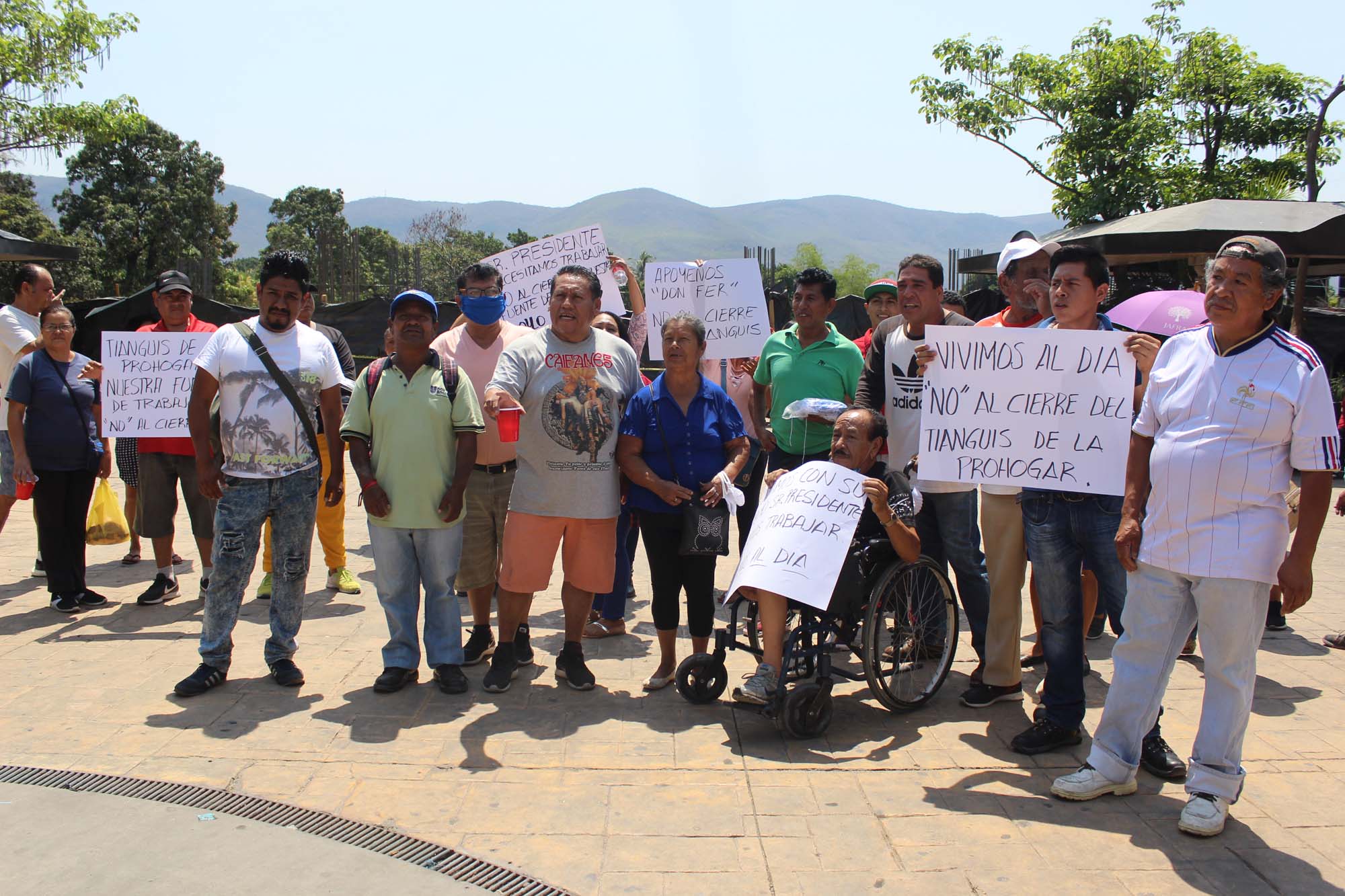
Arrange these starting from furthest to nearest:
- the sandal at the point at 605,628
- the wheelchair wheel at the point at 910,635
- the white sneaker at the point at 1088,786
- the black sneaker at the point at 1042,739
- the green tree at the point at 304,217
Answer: the green tree at the point at 304,217 → the sandal at the point at 605,628 → the wheelchair wheel at the point at 910,635 → the black sneaker at the point at 1042,739 → the white sneaker at the point at 1088,786

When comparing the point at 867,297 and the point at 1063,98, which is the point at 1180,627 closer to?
the point at 867,297

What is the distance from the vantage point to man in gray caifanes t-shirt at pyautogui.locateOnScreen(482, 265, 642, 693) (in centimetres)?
507

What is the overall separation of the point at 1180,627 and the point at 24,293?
7105mm

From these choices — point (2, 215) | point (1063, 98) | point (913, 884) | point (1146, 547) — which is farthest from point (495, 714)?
point (2, 215)

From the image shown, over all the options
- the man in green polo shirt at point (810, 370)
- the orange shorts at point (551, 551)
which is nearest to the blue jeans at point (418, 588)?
the orange shorts at point (551, 551)

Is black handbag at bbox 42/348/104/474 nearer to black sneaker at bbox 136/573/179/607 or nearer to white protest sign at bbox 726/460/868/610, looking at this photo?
black sneaker at bbox 136/573/179/607

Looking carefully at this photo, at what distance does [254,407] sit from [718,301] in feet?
11.2

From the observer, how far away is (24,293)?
272 inches

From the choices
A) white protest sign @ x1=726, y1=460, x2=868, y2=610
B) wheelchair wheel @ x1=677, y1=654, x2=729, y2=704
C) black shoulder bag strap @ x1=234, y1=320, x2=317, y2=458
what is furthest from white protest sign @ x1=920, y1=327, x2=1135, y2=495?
black shoulder bag strap @ x1=234, y1=320, x2=317, y2=458

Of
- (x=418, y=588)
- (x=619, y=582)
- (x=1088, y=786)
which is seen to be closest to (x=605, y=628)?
(x=619, y=582)

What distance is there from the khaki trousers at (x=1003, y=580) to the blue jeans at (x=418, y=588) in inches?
101

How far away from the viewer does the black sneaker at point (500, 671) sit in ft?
16.9

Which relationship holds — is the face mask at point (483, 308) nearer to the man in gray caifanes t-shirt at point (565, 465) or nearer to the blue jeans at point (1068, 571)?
the man in gray caifanes t-shirt at point (565, 465)

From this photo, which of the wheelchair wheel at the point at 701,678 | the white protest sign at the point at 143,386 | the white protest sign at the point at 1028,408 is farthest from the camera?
the white protest sign at the point at 143,386
